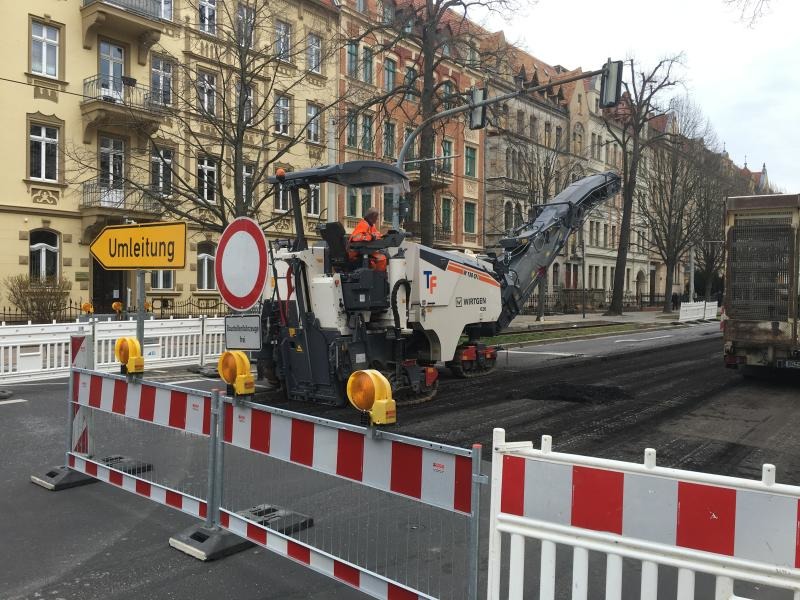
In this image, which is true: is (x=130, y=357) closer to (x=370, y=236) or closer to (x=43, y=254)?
(x=370, y=236)

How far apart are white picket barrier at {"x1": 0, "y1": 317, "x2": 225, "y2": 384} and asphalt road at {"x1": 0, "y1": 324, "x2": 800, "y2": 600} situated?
0.59 meters

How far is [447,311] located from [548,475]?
7.66 metres

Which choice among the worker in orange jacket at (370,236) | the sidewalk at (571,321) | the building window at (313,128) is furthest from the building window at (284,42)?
the sidewalk at (571,321)

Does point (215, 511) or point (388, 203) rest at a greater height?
point (388, 203)

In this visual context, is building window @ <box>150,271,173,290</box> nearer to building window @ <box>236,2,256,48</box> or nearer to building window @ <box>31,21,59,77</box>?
building window @ <box>31,21,59,77</box>

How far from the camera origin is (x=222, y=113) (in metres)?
19.6

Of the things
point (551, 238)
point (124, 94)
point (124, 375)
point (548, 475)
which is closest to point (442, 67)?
point (124, 94)

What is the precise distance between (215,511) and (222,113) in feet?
56.9

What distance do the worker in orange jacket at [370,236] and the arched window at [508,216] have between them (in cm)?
3197

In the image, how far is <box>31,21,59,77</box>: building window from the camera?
2256 cm

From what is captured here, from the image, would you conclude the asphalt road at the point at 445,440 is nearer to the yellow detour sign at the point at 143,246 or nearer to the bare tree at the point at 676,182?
the yellow detour sign at the point at 143,246

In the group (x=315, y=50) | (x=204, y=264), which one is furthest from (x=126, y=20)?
(x=204, y=264)

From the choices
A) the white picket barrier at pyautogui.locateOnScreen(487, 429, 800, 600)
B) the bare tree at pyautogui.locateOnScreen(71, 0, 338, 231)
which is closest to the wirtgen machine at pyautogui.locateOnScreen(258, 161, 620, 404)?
the white picket barrier at pyautogui.locateOnScreen(487, 429, 800, 600)

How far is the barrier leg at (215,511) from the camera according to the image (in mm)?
4281
